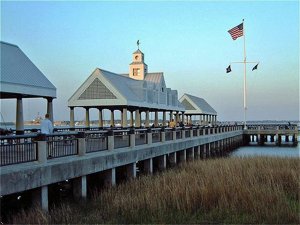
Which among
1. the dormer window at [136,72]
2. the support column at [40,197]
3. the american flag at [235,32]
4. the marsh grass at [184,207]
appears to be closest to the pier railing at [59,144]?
the support column at [40,197]

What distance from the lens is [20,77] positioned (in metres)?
17.1

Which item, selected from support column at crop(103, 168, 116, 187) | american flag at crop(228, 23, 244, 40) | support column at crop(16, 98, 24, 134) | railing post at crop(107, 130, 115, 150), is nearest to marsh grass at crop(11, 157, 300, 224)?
support column at crop(103, 168, 116, 187)

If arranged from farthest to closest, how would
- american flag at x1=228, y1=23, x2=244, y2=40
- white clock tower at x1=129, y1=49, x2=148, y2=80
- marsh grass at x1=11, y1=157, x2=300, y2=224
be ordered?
american flag at x1=228, y1=23, x2=244, y2=40 < white clock tower at x1=129, y1=49, x2=148, y2=80 < marsh grass at x1=11, y1=157, x2=300, y2=224

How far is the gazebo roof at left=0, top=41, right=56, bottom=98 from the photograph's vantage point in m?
16.3

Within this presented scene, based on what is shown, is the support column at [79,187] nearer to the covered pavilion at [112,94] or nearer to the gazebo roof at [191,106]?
the covered pavilion at [112,94]

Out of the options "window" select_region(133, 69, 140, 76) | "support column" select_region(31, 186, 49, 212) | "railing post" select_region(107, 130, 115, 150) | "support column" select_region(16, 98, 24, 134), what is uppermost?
"window" select_region(133, 69, 140, 76)

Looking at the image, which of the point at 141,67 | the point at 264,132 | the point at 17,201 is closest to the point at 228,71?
the point at 264,132

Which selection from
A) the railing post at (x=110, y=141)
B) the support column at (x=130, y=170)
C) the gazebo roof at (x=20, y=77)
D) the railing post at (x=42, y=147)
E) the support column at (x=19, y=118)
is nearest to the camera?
the railing post at (x=42, y=147)

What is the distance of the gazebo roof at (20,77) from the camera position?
1628 cm

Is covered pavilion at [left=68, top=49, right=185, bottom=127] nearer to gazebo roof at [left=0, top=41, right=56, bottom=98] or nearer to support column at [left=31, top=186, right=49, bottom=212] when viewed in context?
gazebo roof at [left=0, top=41, right=56, bottom=98]

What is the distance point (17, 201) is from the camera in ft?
44.3

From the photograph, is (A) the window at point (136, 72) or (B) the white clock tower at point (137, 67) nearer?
(B) the white clock tower at point (137, 67)

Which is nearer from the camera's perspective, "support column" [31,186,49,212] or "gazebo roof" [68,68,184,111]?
"support column" [31,186,49,212]

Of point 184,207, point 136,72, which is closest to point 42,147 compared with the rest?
point 184,207
